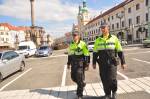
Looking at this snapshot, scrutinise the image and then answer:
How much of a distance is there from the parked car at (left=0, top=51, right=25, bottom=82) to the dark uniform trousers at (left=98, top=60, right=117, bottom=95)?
278 inches

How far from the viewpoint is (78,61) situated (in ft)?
23.1

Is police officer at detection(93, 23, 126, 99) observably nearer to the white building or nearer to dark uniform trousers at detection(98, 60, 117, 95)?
dark uniform trousers at detection(98, 60, 117, 95)

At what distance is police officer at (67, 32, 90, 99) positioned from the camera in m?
7.00

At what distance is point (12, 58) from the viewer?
14.1 meters

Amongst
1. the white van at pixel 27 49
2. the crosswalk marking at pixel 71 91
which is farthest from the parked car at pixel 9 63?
the white van at pixel 27 49

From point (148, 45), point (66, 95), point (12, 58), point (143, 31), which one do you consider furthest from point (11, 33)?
point (66, 95)

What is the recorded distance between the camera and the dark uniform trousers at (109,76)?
253 inches

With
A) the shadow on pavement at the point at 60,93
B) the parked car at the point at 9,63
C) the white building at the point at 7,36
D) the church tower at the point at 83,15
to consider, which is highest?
the church tower at the point at 83,15

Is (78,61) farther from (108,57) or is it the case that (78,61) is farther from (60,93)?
(60,93)

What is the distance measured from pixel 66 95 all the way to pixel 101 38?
241 cm

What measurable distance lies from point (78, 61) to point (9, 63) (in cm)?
737

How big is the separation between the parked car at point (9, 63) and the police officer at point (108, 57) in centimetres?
705

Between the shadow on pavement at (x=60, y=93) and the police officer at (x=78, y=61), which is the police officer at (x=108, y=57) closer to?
the police officer at (x=78, y=61)

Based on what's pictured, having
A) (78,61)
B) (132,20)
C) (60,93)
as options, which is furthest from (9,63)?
(132,20)
